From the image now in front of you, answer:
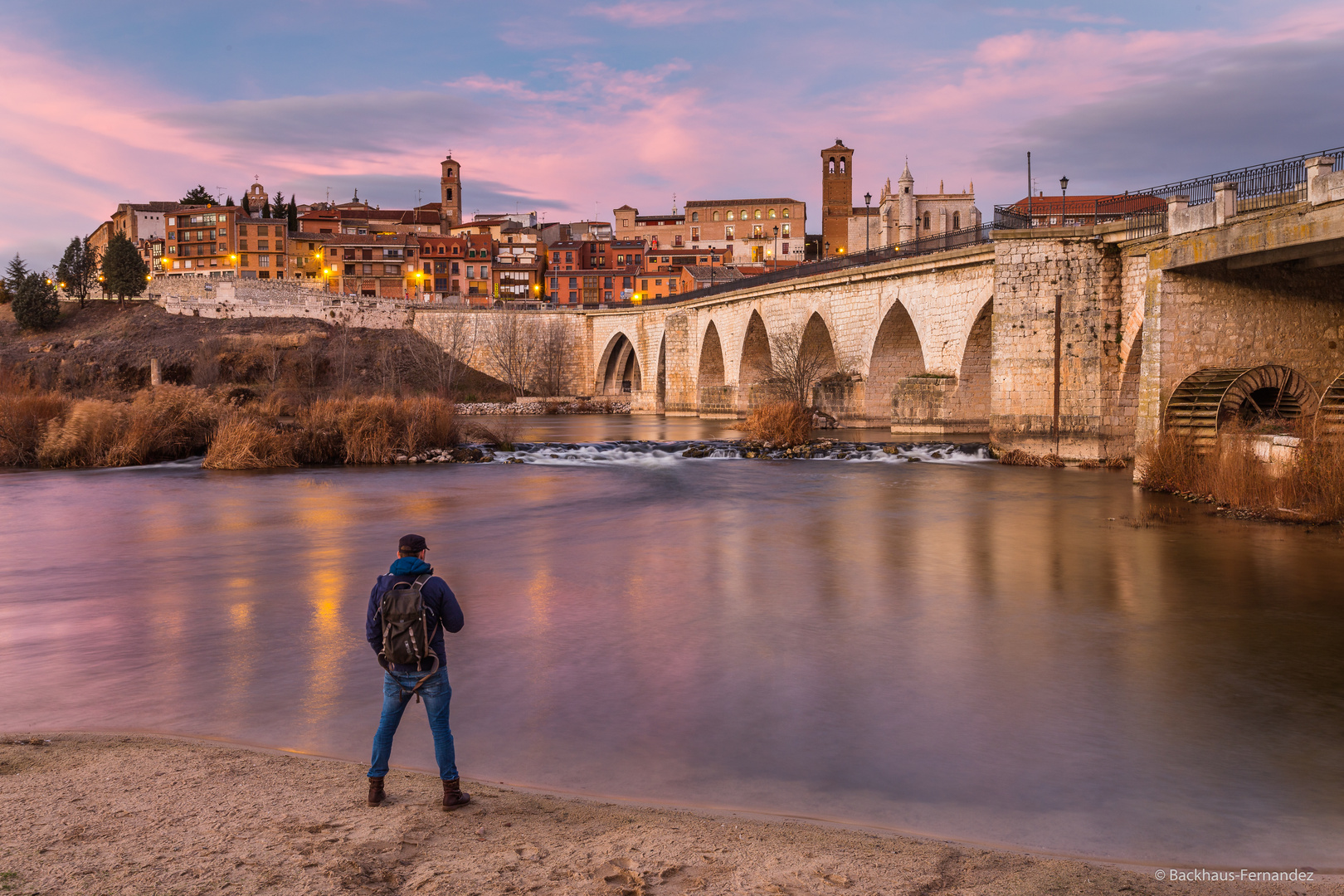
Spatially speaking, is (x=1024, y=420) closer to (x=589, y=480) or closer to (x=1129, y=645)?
(x=589, y=480)

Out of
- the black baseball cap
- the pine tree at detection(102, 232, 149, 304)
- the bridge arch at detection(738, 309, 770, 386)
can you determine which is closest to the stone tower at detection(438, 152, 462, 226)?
the pine tree at detection(102, 232, 149, 304)

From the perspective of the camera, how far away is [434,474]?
22.8m

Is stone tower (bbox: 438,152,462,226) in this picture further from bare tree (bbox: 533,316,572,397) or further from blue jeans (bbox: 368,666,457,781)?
blue jeans (bbox: 368,666,457,781)

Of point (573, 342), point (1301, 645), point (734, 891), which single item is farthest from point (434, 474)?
point (573, 342)

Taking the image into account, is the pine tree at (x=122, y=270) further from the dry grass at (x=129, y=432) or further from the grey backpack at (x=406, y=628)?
the grey backpack at (x=406, y=628)

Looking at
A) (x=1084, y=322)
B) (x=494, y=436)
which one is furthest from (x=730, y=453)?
(x=1084, y=322)

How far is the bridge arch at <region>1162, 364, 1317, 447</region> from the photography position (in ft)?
52.3

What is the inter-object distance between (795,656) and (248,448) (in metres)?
19.5

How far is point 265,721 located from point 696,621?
4.15 metres

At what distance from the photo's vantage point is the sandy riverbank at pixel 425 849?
3.85m

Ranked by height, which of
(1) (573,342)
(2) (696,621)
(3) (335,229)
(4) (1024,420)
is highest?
(3) (335,229)

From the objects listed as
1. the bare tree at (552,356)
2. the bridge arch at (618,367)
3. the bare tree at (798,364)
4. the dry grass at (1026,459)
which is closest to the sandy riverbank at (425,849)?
the dry grass at (1026,459)

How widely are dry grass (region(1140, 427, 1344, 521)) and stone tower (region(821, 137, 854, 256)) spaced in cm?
6918

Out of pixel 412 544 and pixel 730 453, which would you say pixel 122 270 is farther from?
pixel 412 544
